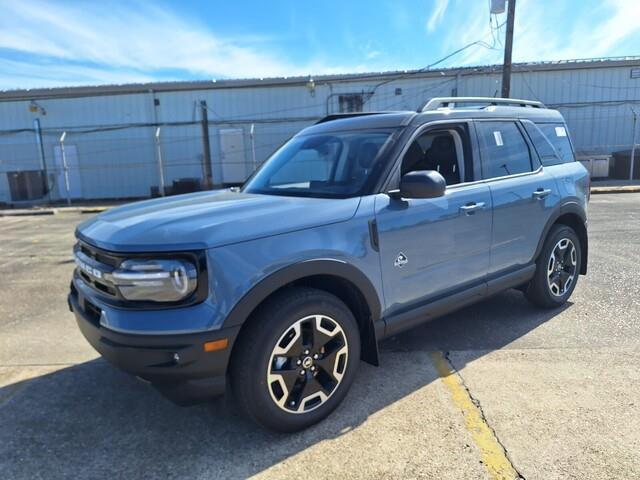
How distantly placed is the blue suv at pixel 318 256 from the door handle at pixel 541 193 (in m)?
0.01

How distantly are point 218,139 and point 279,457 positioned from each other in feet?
61.1

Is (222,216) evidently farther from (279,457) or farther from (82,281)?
(279,457)

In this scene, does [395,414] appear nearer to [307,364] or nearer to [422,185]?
[307,364]

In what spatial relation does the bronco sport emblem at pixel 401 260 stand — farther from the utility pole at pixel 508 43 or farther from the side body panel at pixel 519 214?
the utility pole at pixel 508 43

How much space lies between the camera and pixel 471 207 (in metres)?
3.47

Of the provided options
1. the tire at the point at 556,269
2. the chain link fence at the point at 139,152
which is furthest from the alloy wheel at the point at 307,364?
the chain link fence at the point at 139,152

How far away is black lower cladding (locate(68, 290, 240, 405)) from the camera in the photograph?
228cm

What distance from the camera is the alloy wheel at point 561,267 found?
446 centimetres

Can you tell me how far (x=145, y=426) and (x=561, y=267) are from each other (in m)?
3.94

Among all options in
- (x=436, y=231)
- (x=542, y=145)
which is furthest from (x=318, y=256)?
(x=542, y=145)

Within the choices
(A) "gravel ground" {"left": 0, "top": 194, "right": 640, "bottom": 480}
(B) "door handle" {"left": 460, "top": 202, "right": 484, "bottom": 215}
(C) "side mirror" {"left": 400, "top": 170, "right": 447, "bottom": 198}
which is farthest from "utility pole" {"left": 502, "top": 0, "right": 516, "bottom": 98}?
(C) "side mirror" {"left": 400, "top": 170, "right": 447, "bottom": 198}

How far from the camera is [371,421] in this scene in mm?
2820

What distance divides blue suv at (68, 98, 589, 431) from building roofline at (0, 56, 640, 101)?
634 inches

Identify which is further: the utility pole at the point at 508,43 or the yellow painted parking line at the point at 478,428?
the utility pole at the point at 508,43
